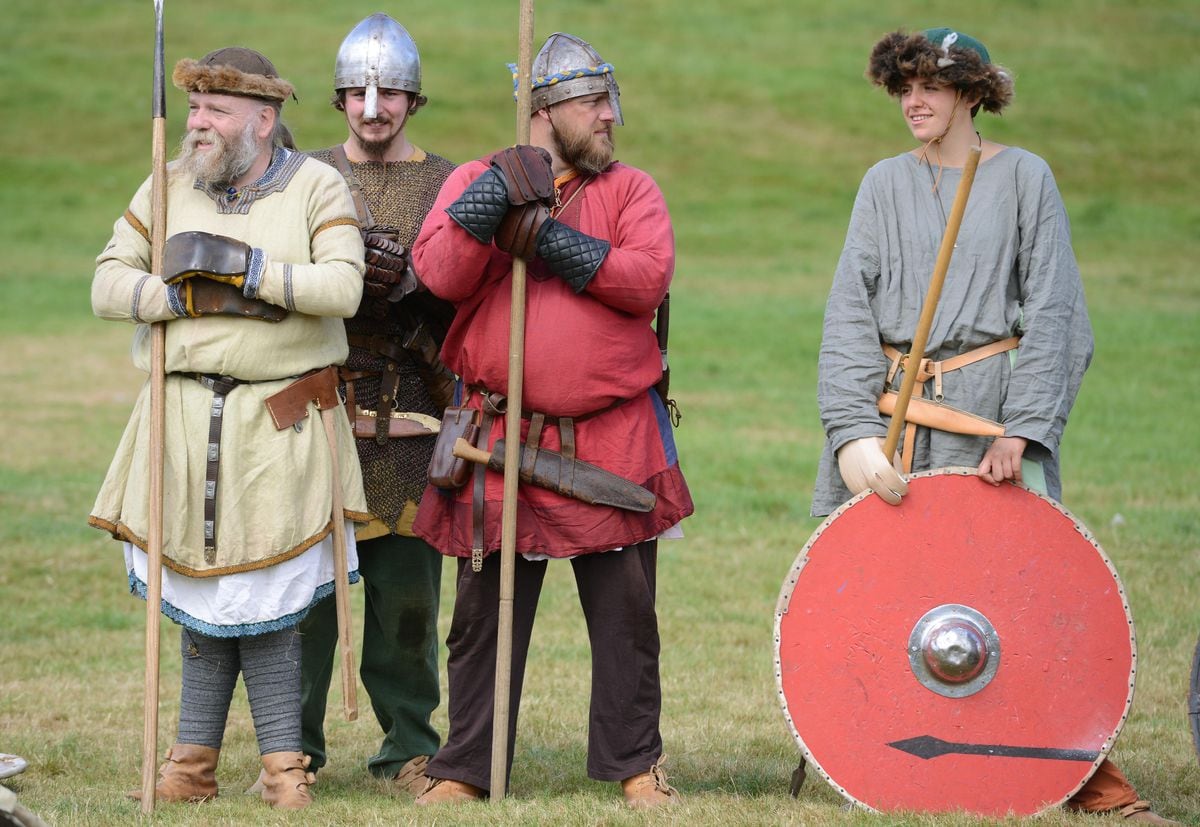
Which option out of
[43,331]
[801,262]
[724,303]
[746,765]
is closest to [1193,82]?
[801,262]

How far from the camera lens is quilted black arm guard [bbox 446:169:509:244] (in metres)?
4.38

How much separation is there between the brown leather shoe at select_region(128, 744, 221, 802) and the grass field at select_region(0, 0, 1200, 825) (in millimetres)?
107

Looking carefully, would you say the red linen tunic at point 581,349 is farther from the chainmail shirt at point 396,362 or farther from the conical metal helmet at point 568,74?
the chainmail shirt at point 396,362

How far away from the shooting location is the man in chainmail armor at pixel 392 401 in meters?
5.23

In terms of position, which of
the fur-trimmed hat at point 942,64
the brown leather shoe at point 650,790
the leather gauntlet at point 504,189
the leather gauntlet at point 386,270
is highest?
the fur-trimmed hat at point 942,64

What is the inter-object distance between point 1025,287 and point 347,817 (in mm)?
2338

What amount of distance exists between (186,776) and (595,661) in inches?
48.4

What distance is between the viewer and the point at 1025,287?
4555 mm

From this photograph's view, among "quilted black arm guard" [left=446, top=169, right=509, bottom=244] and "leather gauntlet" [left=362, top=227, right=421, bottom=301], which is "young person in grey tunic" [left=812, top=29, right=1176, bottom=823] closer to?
"quilted black arm guard" [left=446, top=169, right=509, bottom=244]

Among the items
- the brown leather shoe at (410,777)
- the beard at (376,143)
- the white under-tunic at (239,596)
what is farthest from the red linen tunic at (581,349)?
the brown leather shoe at (410,777)

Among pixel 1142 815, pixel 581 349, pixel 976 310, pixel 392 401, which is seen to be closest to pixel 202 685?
pixel 392 401

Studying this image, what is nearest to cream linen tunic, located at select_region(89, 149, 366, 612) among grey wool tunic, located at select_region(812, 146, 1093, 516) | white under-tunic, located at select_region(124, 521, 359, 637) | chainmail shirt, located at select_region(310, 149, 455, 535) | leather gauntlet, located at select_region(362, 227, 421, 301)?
white under-tunic, located at select_region(124, 521, 359, 637)

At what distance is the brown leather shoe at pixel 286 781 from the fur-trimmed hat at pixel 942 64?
8.33ft

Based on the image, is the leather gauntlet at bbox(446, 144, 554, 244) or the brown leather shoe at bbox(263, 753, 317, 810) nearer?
the leather gauntlet at bbox(446, 144, 554, 244)
